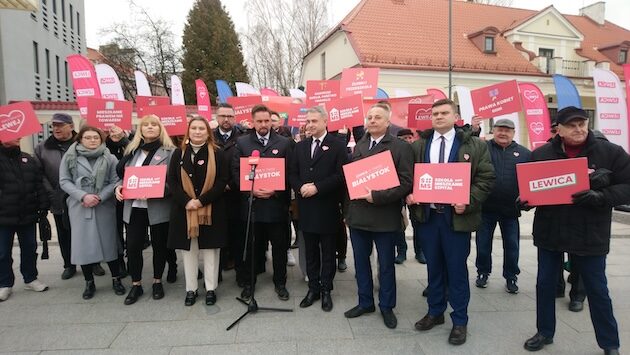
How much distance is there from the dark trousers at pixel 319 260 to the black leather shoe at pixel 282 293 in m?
0.34

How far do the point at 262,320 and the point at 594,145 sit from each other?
330 centimetres

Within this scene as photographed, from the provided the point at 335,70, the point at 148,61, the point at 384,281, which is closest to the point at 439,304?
the point at 384,281

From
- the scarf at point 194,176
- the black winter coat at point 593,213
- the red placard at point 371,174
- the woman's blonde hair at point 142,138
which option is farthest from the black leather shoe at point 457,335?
the woman's blonde hair at point 142,138

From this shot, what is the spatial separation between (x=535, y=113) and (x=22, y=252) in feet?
32.0

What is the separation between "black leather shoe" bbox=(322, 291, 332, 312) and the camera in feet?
13.8

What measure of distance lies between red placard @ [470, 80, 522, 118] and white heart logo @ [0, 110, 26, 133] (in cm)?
602

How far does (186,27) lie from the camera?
34500mm

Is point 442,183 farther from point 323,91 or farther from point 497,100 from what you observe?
point 323,91

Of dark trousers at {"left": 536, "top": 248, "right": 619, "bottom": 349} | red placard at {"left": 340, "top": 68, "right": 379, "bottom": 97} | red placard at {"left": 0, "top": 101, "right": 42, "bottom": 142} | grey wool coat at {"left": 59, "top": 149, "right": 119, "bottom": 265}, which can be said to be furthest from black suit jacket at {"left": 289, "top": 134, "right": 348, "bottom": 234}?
red placard at {"left": 340, "top": 68, "right": 379, "bottom": 97}

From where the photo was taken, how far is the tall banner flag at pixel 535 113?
8875mm

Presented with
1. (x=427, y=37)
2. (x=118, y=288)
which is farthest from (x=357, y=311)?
(x=427, y=37)

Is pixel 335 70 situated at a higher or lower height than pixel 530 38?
lower

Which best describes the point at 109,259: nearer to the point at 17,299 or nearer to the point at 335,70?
the point at 17,299

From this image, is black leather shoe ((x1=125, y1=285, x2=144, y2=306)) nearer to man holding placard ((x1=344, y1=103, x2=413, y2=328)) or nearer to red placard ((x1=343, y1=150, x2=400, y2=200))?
man holding placard ((x1=344, y1=103, x2=413, y2=328))
